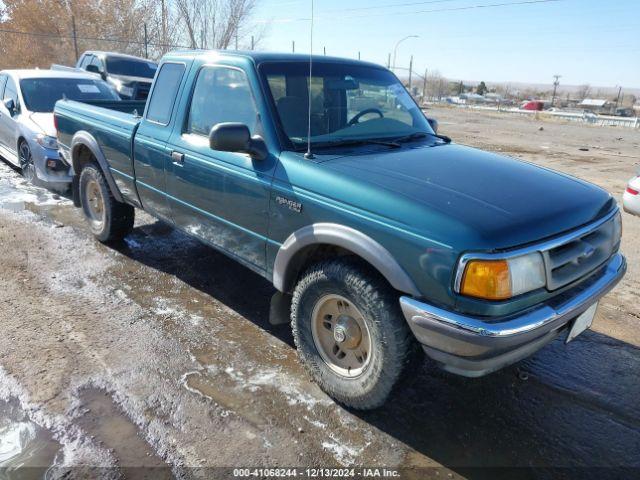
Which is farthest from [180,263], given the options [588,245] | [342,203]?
[588,245]

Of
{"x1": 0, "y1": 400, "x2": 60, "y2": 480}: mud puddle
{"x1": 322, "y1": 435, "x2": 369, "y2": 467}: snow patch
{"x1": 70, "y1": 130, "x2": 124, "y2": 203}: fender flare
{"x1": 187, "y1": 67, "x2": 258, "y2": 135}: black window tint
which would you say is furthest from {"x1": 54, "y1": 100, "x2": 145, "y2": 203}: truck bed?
{"x1": 322, "y1": 435, "x2": 369, "y2": 467}: snow patch

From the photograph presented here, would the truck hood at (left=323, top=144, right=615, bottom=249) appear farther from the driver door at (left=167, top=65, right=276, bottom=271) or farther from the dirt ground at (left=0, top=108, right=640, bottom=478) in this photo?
the dirt ground at (left=0, top=108, right=640, bottom=478)

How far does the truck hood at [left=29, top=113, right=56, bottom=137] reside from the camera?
271 inches

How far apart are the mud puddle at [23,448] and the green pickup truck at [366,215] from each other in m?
1.49

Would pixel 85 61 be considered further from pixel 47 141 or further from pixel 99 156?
pixel 99 156

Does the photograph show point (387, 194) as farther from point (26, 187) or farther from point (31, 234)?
point (26, 187)

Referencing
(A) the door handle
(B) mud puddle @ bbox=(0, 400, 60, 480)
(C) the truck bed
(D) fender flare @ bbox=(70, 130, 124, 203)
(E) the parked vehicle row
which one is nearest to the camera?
(B) mud puddle @ bbox=(0, 400, 60, 480)

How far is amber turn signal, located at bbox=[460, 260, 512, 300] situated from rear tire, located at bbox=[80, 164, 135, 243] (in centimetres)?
402

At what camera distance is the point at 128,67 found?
13.0 m

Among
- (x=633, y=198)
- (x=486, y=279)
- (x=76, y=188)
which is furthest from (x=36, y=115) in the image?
(x=633, y=198)

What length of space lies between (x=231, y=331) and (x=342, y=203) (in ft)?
5.32

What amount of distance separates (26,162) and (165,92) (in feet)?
15.4

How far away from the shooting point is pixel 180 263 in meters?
5.07

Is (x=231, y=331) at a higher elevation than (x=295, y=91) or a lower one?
lower
